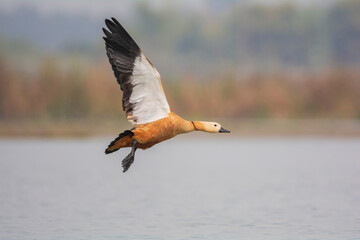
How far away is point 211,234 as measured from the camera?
1182cm

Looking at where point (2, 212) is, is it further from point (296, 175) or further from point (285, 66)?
point (285, 66)

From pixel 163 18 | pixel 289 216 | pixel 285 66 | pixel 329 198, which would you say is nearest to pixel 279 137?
Result: pixel 329 198

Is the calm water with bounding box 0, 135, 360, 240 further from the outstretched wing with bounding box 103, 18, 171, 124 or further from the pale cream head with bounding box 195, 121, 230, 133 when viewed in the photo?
the outstretched wing with bounding box 103, 18, 171, 124

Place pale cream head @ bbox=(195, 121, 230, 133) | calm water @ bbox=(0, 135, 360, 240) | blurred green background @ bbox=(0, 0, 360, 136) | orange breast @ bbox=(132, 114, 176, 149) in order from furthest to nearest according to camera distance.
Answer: blurred green background @ bbox=(0, 0, 360, 136), calm water @ bbox=(0, 135, 360, 240), pale cream head @ bbox=(195, 121, 230, 133), orange breast @ bbox=(132, 114, 176, 149)

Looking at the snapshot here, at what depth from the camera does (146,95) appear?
38.8 ft

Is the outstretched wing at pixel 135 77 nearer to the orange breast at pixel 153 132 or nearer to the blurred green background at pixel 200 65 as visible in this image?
the orange breast at pixel 153 132

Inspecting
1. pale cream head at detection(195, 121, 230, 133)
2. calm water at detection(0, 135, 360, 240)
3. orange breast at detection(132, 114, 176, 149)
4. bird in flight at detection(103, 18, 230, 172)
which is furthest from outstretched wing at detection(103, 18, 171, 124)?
calm water at detection(0, 135, 360, 240)

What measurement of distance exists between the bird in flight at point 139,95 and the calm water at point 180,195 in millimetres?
1503

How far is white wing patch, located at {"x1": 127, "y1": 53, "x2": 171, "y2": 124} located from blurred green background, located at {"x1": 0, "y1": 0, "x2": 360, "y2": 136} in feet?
92.7

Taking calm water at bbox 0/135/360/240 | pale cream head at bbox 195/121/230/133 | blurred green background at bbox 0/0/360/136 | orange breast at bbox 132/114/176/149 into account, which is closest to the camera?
orange breast at bbox 132/114/176/149

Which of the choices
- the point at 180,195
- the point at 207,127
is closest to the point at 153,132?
the point at 207,127

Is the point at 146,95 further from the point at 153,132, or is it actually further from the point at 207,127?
the point at 207,127

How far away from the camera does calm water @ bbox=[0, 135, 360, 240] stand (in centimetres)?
1232

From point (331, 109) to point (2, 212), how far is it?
43.9 meters
